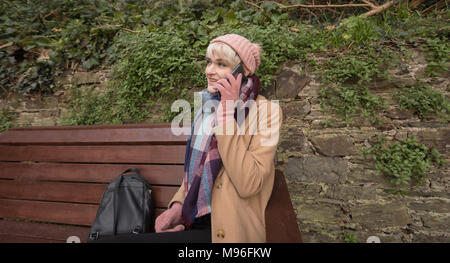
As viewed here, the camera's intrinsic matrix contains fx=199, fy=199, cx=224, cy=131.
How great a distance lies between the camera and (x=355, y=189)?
6.67ft

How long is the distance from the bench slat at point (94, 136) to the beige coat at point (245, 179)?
2.37 feet

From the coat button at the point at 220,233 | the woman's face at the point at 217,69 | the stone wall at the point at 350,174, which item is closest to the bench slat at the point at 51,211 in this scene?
the coat button at the point at 220,233

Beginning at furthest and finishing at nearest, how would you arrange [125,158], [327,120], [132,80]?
[132,80] → [327,120] → [125,158]

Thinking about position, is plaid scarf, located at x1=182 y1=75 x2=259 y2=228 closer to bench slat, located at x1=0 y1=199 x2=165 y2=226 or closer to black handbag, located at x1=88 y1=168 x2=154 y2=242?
black handbag, located at x1=88 y1=168 x2=154 y2=242

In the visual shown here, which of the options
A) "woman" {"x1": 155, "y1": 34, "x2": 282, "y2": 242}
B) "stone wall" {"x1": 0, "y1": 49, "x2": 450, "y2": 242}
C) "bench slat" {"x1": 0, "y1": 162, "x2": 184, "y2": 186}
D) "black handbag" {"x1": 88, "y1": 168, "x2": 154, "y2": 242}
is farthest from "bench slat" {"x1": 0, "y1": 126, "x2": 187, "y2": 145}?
"stone wall" {"x1": 0, "y1": 49, "x2": 450, "y2": 242}

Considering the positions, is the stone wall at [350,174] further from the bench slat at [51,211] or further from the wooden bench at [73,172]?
the bench slat at [51,211]

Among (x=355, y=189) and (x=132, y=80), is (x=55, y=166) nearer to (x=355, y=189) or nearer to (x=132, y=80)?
(x=132, y=80)

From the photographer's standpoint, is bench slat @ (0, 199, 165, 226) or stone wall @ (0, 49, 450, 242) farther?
stone wall @ (0, 49, 450, 242)

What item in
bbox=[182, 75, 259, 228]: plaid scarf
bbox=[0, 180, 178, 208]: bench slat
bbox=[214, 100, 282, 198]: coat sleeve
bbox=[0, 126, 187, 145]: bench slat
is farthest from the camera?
bbox=[0, 126, 187, 145]: bench slat

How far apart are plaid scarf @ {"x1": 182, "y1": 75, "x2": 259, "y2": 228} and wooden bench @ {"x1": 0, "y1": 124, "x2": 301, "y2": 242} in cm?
40

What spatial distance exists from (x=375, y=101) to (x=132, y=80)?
107 inches

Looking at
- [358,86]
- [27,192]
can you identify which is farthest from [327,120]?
[27,192]

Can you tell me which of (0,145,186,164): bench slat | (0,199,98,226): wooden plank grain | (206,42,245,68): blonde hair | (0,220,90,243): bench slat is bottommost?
(0,220,90,243): bench slat

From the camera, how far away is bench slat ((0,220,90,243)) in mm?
1701
